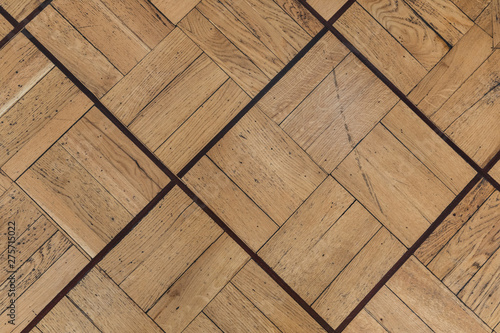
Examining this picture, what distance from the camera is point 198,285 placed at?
1250 millimetres

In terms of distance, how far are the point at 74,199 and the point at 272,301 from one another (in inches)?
25.2

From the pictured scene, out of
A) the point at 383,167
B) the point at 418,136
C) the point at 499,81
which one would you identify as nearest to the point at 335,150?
the point at 383,167

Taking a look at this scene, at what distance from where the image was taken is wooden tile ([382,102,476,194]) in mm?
1294

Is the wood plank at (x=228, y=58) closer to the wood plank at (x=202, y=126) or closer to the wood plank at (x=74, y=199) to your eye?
the wood plank at (x=202, y=126)

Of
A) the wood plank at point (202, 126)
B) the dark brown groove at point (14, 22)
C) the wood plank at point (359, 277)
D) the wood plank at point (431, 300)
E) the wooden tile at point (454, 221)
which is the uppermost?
the dark brown groove at point (14, 22)

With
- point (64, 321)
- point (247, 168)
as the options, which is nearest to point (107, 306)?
point (64, 321)

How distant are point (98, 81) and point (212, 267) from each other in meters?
0.64

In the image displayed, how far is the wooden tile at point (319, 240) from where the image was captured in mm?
1264

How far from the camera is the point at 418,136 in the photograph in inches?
51.0

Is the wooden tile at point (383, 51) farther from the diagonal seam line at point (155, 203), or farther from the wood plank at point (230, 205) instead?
the wood plank at point (230, 205)

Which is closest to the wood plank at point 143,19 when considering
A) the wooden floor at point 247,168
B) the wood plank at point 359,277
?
the wooden floor at point 247,168

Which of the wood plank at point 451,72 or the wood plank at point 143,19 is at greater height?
the wood plank at point 143,19

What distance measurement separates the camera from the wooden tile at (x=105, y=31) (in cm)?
129

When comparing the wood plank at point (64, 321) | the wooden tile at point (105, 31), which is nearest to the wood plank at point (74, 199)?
the wood plank at point (64, 321)
